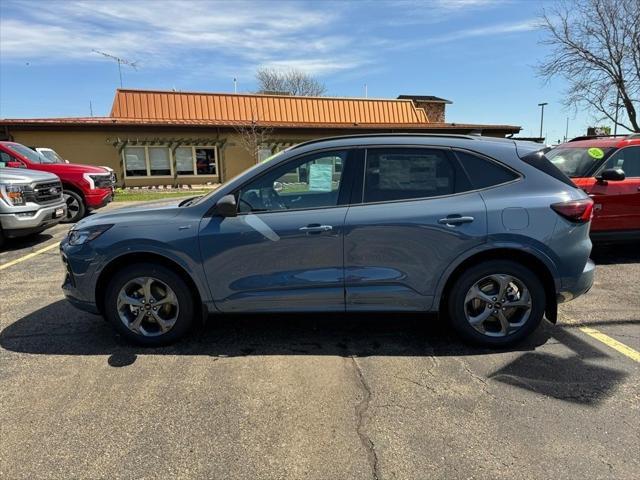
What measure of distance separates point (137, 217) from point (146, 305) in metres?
0.74

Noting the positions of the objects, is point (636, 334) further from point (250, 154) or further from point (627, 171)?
point (250, 154)

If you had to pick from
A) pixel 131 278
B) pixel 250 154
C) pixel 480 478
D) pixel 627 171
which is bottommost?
pixel 480 478

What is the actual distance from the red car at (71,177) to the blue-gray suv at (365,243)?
27.9 ft

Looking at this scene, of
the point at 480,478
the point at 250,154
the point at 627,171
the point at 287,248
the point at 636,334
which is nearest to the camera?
the point at 480,478

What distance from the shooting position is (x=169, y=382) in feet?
11.1

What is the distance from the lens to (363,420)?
2.89 metres

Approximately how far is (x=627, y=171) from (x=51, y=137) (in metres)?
23.1

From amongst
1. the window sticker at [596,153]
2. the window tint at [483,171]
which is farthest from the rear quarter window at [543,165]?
the window sticker at [596,153]

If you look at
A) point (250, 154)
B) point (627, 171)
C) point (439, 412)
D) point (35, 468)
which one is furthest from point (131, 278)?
point (250, 154)

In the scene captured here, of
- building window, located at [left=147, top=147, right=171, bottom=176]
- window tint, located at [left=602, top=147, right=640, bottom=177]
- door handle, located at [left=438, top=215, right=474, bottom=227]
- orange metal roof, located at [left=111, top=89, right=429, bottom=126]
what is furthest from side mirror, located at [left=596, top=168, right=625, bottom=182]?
building window, located at [left=147, top=147, right=171, bottom=176]

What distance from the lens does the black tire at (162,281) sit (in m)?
3.82

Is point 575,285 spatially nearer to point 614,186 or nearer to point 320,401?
point 320,401

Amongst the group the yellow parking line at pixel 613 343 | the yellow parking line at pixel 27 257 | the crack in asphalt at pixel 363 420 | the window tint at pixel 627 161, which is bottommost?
the crack in asphalt at pixel 363 420

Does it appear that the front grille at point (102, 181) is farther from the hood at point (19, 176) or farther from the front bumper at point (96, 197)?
the hood at point (19, 176)
